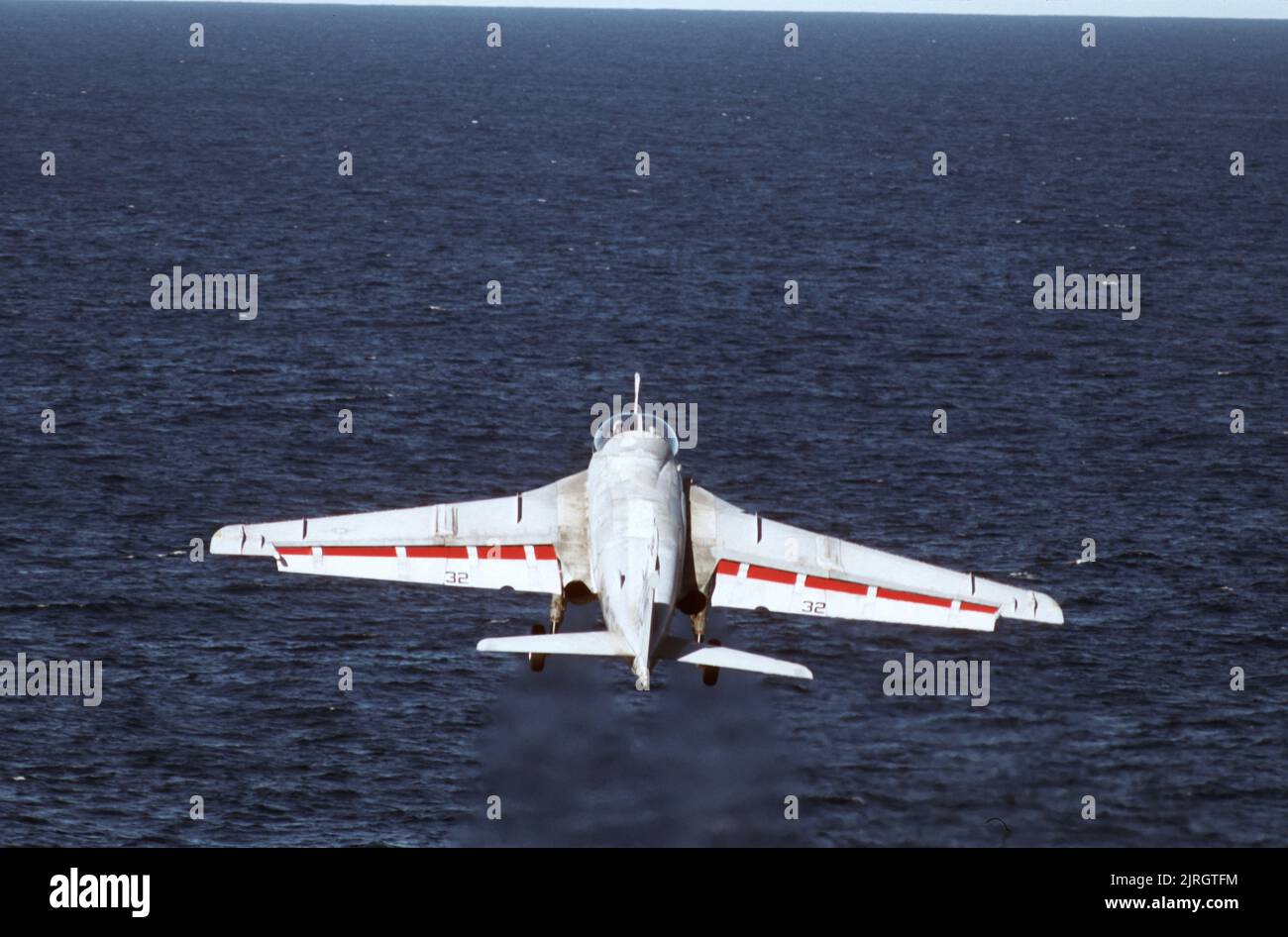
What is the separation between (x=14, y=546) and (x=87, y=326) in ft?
209

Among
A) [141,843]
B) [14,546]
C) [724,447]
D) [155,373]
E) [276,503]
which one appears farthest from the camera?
[155,373]

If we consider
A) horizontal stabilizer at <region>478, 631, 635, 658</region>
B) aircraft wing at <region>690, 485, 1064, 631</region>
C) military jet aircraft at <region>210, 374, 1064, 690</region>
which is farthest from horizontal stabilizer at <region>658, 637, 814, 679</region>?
aircraft wing at <region>690, 485, 1064, 631</region>

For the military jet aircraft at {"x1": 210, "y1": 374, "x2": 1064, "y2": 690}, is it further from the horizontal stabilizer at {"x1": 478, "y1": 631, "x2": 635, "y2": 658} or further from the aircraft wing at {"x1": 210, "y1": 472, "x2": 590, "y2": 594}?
the horizontal stabilizer at {"x1": 478, "y1": 631, "x2": 635, "y2": 658}

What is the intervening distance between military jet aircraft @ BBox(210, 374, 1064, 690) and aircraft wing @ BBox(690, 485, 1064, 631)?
0.18 feet

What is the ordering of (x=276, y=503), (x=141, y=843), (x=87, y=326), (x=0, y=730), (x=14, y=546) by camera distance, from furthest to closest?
(x=87, y=326)
(x=276, y=503)
(x=14, y=546)
(x=0, y=730)
(x=141, y=843)

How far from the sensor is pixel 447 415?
163125 millimetres

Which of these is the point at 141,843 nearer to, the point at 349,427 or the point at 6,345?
the point at 349,427

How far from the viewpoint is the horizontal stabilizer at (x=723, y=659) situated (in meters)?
59.9

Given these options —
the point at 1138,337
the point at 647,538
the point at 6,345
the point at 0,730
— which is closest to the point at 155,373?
the point at 6,345

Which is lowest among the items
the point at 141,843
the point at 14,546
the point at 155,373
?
the point at 141,843

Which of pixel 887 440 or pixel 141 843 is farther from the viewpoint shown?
pixel 887 440

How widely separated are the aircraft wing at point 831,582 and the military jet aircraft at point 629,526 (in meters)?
0.06

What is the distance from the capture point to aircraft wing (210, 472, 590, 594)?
7238 centimetres

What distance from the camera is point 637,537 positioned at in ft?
221
